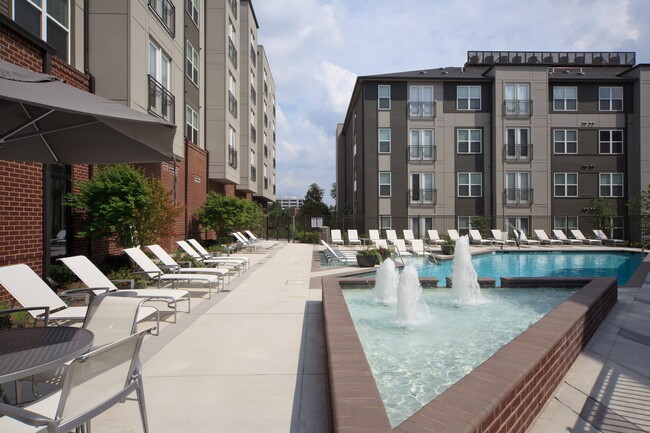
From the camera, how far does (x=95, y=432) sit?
3049 millimetres

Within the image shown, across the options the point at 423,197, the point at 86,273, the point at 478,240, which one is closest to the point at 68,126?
the point at 86,273

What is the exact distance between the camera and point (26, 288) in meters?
5.14

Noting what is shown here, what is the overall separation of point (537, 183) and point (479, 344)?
1078 inches

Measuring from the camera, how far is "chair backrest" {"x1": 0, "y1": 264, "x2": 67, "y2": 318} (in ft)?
16.3

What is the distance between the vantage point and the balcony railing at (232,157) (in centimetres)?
2208

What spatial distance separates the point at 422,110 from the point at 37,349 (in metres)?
28.9

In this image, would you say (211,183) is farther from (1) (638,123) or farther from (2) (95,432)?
(1) (638,123)

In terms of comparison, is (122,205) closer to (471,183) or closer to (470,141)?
(471,183)

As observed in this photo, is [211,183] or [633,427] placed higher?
[211,183]

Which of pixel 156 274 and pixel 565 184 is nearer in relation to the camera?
pixel 156 274

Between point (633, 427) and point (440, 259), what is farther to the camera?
point (440, 259)

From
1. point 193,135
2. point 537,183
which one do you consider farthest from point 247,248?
point 537,183

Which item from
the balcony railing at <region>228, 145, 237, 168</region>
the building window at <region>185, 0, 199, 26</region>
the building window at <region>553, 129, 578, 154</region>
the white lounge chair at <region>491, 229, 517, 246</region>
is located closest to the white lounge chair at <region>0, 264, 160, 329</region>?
the building window at <region>185, 0, 199, 26</region>

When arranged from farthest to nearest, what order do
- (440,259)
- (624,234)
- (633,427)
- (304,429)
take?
1. (624,234)
2. (440,259)
3. (633,427)
4. (304,429)
